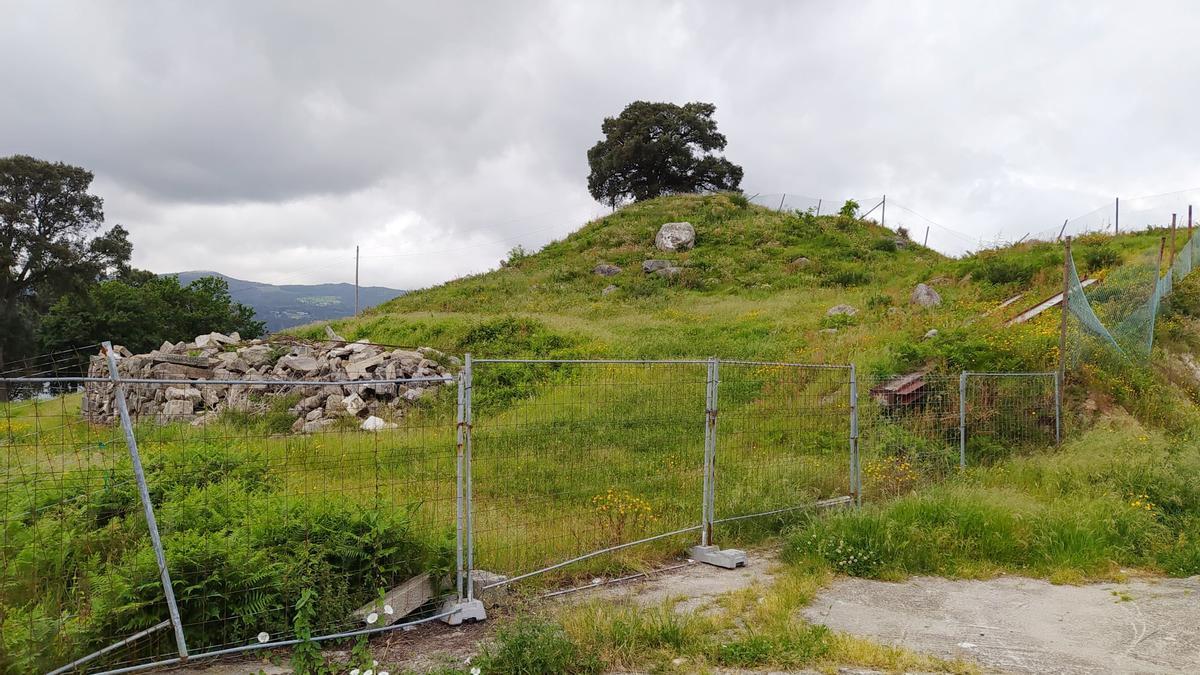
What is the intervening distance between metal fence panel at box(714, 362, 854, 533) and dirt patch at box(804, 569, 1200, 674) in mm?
1608

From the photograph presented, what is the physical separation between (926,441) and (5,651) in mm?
9527

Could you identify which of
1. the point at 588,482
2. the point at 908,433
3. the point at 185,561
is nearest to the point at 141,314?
the point at 588,482

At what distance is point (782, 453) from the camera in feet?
29.9

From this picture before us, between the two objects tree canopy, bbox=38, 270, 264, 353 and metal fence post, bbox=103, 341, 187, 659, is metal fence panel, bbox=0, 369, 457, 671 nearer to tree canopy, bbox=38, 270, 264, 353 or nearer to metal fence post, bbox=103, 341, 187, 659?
metal fence post, bbox=103, 341, 187, 659

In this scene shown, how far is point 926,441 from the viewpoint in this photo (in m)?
9.65

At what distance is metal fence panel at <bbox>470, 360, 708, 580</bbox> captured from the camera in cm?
639

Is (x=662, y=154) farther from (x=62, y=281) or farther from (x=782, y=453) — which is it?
(x=782, y=453)

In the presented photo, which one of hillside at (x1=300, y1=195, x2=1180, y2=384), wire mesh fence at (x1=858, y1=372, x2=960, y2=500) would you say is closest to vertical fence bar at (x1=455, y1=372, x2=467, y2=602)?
wire mesh fence at (x1=858, y1=372, x2=960, y2=500)

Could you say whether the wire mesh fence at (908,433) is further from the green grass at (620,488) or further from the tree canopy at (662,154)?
the tree canopy at (662,154)

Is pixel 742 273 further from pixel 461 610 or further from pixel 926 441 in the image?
pixel 461 610

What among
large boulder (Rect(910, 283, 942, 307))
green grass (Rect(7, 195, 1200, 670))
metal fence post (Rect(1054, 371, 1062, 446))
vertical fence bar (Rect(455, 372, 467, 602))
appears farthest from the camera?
large boulder (Rect(910, 283, 942, 307))

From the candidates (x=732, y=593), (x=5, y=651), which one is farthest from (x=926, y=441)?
(x=5, y=651)

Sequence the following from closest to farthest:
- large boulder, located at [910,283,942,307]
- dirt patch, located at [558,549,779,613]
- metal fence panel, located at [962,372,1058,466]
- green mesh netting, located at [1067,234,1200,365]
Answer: dirt patch, located at [558,549,779,613] < metal fence panel, located at [962,372,1058,466] < green mesh netting, located at [1067,234,1200,365] < large boulder, located at [910,283,942,307]

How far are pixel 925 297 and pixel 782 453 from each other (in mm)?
14872
